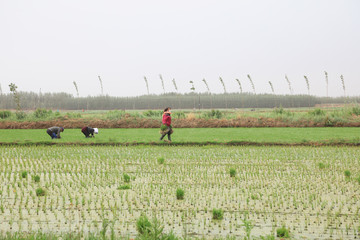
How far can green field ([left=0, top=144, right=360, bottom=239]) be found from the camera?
536cm

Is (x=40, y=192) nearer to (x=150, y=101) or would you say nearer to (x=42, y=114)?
(x=42, y=114)

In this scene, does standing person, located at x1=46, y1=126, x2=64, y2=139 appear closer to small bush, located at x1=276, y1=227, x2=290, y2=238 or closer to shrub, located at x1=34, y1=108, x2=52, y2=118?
shrub, located at x1=34, y1=108, x2=52, y2=118

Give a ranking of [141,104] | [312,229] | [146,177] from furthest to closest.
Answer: [141,104]
[146,177]
[312,229]

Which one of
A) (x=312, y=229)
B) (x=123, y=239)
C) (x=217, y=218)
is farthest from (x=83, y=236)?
(x=312, y=229)

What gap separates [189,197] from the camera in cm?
707

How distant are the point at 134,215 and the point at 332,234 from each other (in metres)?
3.10

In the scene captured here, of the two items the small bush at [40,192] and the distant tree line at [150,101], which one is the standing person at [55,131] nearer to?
the small bush at [40,192]

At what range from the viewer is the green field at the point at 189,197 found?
17.6 ft

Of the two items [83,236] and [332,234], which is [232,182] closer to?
[332,234]

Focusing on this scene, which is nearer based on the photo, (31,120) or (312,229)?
(312,229)

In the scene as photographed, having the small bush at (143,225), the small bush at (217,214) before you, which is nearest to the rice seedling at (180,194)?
the small bush at (217,214)

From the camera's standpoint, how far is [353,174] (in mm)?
9539

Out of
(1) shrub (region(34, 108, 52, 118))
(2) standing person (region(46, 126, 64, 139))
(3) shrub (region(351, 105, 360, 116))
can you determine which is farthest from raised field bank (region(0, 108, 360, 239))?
(1) shrub (region(34, 108, 52, 118))

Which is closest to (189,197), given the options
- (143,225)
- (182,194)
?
(182,194)
